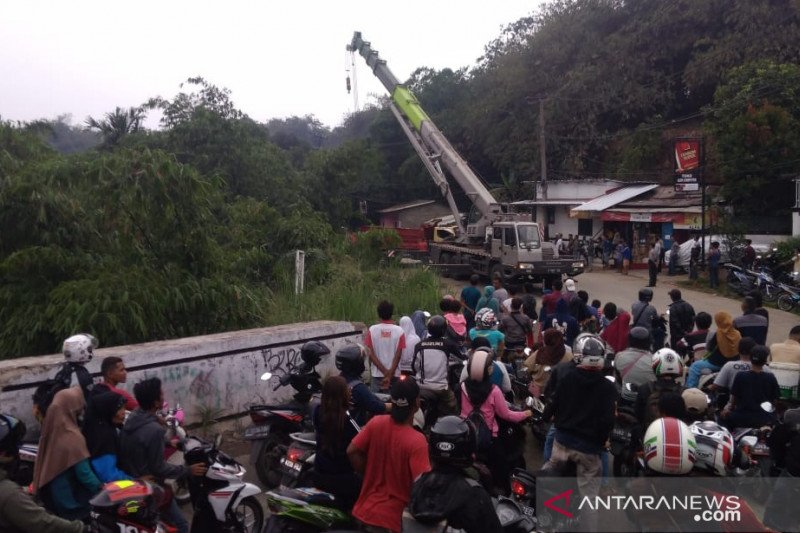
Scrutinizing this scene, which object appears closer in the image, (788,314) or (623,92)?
(788,314)

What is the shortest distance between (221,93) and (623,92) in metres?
22.3

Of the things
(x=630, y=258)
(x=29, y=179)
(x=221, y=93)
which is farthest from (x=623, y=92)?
(x=29, y=179)

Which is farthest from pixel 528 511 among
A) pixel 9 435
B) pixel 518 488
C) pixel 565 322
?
pixel 565 322

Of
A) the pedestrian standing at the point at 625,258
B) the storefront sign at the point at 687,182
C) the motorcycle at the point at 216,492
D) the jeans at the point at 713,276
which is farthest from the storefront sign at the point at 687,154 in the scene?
the motorcycle at the point at 216,492

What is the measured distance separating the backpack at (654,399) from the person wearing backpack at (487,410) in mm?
950

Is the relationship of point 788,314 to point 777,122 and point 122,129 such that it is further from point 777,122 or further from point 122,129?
point 122,129

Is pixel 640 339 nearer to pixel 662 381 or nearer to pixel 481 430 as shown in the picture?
pixel 662 381

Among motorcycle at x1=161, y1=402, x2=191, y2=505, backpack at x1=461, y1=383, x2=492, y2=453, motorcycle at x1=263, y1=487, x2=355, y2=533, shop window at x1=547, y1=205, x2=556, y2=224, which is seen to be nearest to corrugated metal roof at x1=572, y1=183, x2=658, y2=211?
shop window at x1=547, y1=205, x2=556, y2=224

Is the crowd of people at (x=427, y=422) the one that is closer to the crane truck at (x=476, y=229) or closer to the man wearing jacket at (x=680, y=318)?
the man wearing jacket at (x=680, y=318)

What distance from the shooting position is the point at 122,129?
37719 mm

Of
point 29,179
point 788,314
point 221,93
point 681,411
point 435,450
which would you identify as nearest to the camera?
point 435,450

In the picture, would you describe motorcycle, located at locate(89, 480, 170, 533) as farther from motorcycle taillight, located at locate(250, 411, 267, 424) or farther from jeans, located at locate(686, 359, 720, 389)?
jeans, located at locate(686, 359, 720, 389)

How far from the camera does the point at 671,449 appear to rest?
12.6 feet

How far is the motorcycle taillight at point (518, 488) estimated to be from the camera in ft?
17.0
